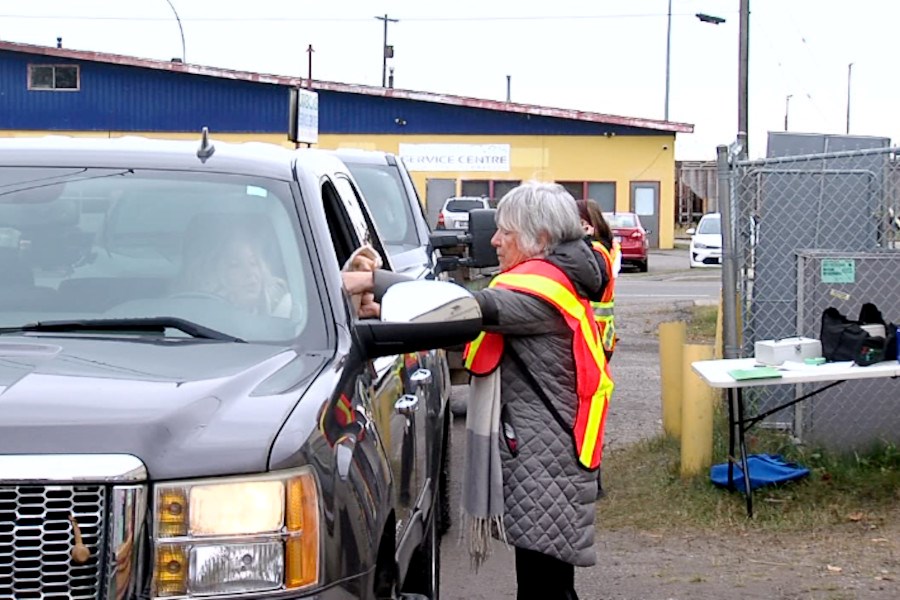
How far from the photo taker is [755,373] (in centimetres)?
695

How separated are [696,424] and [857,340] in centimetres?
130

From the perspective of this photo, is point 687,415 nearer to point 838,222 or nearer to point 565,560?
point 838,222

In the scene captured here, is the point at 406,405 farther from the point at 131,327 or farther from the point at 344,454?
the point at 344,454

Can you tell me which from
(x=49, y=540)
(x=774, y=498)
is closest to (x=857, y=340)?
(x=774, y=498)

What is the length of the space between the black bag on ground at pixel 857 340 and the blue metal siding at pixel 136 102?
36.3m

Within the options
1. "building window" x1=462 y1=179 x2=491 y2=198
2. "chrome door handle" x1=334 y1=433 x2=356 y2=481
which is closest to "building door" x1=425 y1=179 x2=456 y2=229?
"building window" x1=462 y1=179 x2=491 y2=198

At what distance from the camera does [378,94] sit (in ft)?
146

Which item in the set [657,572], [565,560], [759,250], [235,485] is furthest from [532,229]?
[759,250]

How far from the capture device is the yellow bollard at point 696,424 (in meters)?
7.96

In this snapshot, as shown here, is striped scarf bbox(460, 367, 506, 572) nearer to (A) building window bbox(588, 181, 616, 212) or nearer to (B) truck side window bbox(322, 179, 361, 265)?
(B) truck side window bbox(322, 179, 361, 265)

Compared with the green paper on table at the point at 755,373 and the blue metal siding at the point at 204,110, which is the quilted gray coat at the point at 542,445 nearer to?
the green paper on table at the point at 755,373

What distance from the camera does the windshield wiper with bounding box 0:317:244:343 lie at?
12.5 ft

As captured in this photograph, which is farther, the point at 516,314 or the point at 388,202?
the point at 388,202

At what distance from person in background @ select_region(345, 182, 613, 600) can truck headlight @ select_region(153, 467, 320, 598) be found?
1607mm
